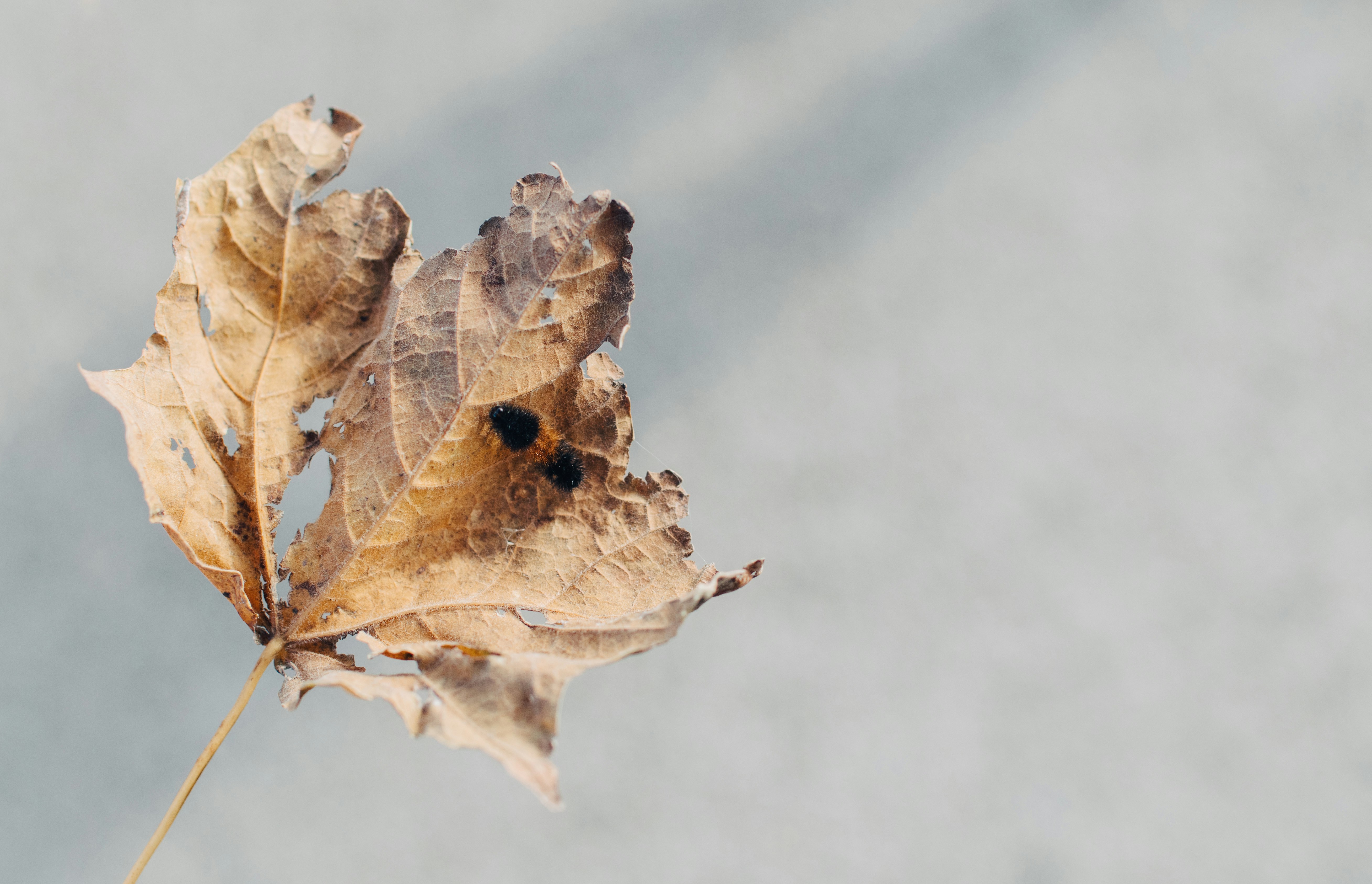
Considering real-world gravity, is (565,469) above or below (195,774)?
above

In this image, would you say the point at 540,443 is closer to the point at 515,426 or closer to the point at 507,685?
the point at 515,426

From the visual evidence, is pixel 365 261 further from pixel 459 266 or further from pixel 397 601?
pixel 397 601

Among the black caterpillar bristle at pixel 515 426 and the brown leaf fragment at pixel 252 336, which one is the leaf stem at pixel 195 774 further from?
the black caterpillar bristle at pixel 515 426

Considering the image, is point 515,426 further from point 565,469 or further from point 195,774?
point 195,774

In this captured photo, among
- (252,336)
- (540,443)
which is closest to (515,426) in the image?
(540,443)

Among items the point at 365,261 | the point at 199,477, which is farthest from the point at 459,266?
the point at 199,477

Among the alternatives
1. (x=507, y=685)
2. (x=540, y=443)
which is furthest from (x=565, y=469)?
(x=507, y=685)
